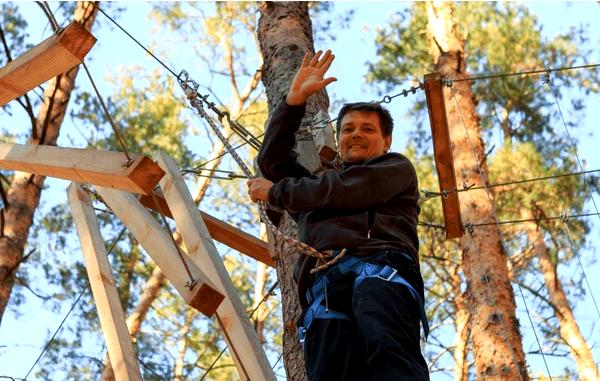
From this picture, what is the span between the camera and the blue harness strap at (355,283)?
7.73ft

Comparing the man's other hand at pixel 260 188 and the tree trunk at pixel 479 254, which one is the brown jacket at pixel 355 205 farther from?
the tree trunk at pixel 479 254

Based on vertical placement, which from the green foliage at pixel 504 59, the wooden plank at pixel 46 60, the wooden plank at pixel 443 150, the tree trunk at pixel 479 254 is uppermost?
the green foliage at pixel 504 59

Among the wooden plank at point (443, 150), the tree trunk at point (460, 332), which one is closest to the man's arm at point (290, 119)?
the wooden plank at point (443, 150)

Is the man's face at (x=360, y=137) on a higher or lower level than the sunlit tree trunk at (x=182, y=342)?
lower

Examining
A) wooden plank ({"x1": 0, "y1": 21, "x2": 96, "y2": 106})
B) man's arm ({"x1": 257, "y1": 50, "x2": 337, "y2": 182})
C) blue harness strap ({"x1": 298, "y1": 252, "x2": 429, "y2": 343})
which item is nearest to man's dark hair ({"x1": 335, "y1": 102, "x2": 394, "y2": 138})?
man's arm ({"x1": 257, "y1": 50, "x2": 337, "y2": 182})

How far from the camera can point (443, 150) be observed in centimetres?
436

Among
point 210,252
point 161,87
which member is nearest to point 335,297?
point 210,252

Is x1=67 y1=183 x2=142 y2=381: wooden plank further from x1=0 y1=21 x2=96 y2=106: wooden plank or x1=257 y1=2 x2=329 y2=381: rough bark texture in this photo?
x1=0 y1=21 x2=96 y2=106: wooden plank

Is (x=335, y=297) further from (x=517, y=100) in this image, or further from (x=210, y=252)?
(x=517, y=100)

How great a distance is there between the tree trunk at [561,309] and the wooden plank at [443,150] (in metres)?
6.19

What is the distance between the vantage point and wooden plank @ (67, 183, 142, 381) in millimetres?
2994

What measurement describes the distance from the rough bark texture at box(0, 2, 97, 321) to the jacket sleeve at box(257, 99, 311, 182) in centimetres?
428

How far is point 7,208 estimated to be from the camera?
701 centimetres

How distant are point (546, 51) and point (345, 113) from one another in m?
10.6
